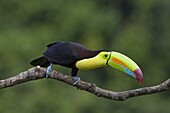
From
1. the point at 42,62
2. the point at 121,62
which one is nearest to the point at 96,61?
the point at 121,62

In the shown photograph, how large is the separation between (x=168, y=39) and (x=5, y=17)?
8.98ft

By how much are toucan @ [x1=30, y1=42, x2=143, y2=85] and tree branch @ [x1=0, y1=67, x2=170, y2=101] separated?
41mm

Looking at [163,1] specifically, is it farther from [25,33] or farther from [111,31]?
Answer: [25,33]

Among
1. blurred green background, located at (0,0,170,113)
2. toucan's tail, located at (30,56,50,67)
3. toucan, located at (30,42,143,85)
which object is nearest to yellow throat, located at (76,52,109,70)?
toucan, located at (30,42,143,85)

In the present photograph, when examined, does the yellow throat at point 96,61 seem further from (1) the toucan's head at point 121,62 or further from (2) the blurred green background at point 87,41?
(2) the blurred green background at point 87,41

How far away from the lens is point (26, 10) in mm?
13500

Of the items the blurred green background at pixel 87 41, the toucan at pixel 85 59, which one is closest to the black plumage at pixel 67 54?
the toucan at pixel 85 59

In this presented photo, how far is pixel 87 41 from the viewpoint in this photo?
13016 millimetres

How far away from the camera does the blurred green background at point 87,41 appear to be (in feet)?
37.9

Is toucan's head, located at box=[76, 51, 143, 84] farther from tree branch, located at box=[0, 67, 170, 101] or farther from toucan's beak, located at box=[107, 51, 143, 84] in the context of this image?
tree branch, located at box=[0, 67, 170, 101]

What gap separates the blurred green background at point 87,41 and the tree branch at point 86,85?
6.99 metres

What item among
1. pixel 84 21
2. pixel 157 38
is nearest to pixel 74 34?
pixel 84 21

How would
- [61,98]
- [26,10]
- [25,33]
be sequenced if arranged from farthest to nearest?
[26,10]
[25,33]
[61,98]

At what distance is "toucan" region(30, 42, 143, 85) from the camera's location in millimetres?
4062
